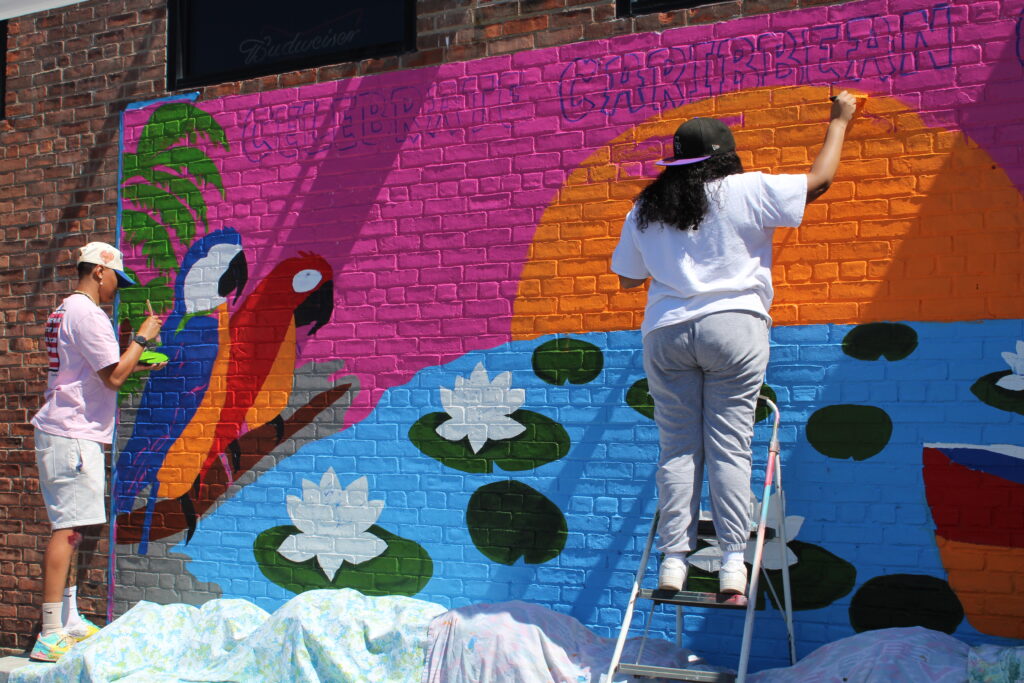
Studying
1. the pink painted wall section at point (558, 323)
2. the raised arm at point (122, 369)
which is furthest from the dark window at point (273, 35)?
the raised arm at point (122, 369)

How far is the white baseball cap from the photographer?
5.76m

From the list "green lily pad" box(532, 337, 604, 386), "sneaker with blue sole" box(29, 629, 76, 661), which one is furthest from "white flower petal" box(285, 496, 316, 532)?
"green lily pad" box(532, 337, 604, 386)

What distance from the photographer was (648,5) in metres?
4.94

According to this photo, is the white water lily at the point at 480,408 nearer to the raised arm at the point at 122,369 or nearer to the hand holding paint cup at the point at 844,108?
the raised arm at the point at 122,369

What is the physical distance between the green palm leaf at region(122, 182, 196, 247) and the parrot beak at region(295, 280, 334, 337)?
2.98 ft

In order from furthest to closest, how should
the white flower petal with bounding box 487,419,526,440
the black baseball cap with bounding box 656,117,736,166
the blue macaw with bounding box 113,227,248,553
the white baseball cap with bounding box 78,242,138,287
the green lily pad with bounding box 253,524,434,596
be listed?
the blue macaw with bounding box 113,227,248,553, the white baseball cap with bounding box 78,242,138,287, the green lily pad with bounding box 253,524,434,596, the white flower petal with bounding box 487,419,526,440, the black baseball cap with bounding box 656,117,736,166

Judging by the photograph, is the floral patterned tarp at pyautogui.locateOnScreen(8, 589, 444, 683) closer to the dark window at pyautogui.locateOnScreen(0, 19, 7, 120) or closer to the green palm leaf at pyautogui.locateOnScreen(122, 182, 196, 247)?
the green palm leaf at pyautogui.locateOnScreen(122, 182, 196, 247)

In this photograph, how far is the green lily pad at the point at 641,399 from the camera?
15.7 feet

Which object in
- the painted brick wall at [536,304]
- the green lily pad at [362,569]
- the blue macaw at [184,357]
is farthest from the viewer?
the blue macaw at [184,357]

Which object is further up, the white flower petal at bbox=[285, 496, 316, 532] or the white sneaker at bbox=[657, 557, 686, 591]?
the white sneaker at bbox=[657, 557, 686, 591]

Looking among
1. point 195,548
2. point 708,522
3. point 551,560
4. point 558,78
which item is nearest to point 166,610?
point 195,548

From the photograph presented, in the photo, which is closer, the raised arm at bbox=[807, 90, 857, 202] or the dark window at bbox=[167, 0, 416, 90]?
the raised arm at bbox=[807, 90, 857, 202]

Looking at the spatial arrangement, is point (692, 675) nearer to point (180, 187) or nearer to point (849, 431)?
point (849, 431)

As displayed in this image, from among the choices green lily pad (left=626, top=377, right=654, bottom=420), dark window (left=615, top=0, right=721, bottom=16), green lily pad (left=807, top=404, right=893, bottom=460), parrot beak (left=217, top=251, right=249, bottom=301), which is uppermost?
dark window (left=615, top=0, right=721, bottom=16)
